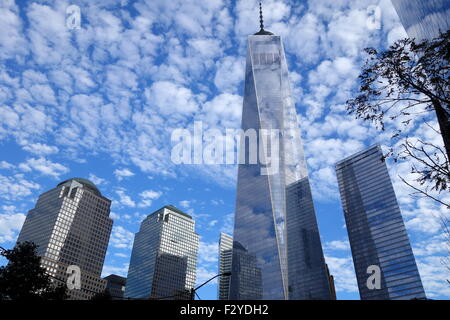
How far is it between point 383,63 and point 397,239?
207727mm

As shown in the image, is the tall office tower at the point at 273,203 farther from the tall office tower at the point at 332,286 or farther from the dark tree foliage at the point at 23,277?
the dark tree foliage at the point at 23,277

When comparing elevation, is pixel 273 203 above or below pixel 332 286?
above

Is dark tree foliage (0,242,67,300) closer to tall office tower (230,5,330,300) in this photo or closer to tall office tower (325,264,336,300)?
tall office tower (230,5,330,300)

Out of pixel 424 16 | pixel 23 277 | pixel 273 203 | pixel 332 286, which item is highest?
pixel 273 203

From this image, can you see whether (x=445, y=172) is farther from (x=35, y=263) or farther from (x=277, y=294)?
(x=277, y=294)

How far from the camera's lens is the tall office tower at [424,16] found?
20.3 meters

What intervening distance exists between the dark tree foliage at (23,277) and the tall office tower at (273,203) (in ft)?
452

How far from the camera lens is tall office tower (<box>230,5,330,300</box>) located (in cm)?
17275

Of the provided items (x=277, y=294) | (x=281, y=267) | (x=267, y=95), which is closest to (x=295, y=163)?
(x=267, y=95)

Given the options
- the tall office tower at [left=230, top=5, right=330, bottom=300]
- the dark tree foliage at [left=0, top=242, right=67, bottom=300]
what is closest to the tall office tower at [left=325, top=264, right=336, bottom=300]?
the tall office tower at [left=230, top=5, right=330, bottom=300]

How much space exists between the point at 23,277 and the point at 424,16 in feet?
144

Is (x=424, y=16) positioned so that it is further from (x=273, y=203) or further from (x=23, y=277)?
(x=273, y=203)

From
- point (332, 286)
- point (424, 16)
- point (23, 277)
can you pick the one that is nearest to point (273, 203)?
point (332, 286)

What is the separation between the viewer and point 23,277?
119 ft
